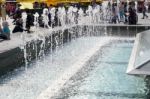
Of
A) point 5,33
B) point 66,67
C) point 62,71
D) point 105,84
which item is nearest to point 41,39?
point 5,33

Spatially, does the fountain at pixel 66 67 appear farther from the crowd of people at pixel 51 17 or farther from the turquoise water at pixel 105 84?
the crowd of people at pixel 51 17

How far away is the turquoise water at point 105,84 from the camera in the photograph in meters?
6.26

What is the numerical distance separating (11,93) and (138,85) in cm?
195


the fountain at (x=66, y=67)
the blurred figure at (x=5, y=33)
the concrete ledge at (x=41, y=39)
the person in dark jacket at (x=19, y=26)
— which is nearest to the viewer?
the fountain at (x=66, y=67)

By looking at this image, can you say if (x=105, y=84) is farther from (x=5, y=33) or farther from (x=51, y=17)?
(x=51, y=17)

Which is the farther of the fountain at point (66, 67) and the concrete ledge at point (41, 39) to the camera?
the concrete ledge at point (41, 39)

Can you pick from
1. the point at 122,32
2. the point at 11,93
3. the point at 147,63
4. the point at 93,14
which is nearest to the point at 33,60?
the point at 11,93

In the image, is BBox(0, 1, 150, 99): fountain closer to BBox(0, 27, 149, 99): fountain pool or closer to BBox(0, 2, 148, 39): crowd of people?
BBox(0, 27, 149, 99): fountain pool

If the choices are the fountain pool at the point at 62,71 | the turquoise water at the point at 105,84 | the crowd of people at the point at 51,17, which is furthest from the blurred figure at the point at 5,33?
the turquoise water at the point at 105,84

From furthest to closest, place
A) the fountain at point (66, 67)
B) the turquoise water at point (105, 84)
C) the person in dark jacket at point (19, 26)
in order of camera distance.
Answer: the person in dark jacket at point (19, 26) < the fountain at point (66, 67) < the turquoise water at point (105, 84)

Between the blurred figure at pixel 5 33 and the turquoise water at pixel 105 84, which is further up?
the blurred figure at pixel 5 33

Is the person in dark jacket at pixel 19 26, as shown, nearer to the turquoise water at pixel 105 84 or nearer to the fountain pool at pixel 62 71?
the fountain pool at pixel 62 71

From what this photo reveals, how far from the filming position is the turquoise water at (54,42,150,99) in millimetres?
6262

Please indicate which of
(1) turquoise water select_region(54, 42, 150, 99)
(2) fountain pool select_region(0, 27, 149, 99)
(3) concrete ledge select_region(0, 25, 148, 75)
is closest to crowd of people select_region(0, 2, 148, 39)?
(3) concrete ledge select_region(0, 25, 148, 75)
